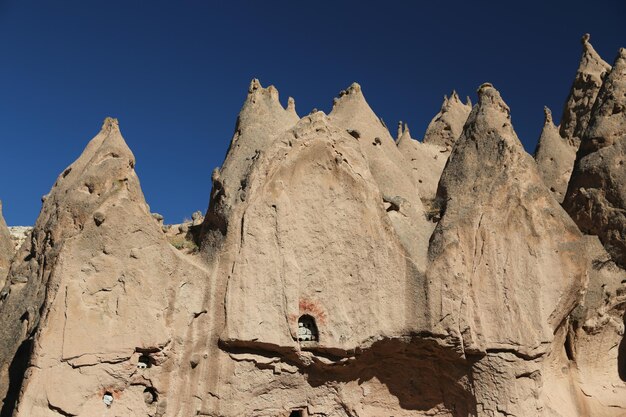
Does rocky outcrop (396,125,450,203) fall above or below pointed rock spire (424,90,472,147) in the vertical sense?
below

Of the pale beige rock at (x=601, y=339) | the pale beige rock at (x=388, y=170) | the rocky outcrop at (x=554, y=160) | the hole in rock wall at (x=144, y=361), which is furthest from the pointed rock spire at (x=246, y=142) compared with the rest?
the rocky outcrop at (x=554, y=160)

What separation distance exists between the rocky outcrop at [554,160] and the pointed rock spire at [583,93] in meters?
1.72

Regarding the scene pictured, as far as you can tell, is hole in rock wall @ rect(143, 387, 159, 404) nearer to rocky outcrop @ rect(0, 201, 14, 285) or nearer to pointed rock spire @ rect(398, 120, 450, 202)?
rocky outcrop @ rect(0, 201, 14, 285)

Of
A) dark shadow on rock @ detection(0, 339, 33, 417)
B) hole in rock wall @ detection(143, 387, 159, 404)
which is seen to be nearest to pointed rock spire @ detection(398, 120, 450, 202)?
hole in rock wall @ detection(143, 387, 159, 404)

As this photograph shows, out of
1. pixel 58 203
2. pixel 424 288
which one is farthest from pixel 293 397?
pixel 58 203

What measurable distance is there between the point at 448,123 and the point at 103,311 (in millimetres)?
19374

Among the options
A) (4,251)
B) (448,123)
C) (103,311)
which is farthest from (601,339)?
(448,123)

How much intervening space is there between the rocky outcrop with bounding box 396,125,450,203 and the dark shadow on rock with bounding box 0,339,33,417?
11.6m

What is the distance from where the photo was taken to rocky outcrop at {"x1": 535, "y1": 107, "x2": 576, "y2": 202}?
768 inches

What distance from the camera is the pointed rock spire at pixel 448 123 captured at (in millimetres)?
26000

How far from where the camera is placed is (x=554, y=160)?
20031 millimetres

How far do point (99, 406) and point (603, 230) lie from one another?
34.7 ft

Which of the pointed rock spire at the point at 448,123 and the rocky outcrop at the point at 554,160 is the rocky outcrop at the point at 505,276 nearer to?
the rocky outcrop at the point at 554,160

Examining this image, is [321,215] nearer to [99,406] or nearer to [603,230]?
[99,406]
